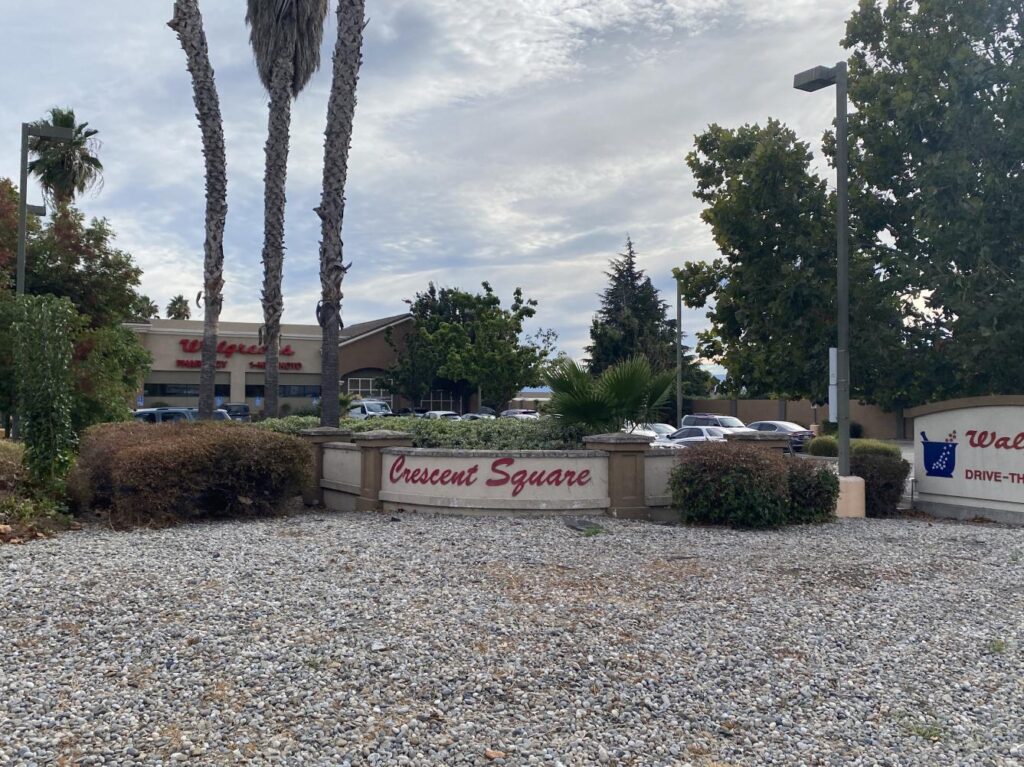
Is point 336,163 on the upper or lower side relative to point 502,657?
upper

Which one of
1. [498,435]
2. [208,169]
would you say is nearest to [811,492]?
[498,435]

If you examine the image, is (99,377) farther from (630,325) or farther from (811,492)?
(630,325)

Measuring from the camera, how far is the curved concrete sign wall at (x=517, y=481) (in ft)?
36.6

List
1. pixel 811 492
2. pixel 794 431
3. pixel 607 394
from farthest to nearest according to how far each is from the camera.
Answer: pixel 794 431 < pixel 607 394 < pixel 811 492

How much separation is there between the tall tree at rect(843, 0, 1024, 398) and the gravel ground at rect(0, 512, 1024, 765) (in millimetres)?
6579

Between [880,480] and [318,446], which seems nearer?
[880,480]

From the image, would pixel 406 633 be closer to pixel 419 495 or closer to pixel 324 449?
pixel 419 495

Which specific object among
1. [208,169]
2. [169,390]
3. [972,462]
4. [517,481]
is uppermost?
[208,169]

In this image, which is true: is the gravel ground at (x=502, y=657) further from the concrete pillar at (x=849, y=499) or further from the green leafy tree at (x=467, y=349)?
the green leafy tree at (x=467, y=349)

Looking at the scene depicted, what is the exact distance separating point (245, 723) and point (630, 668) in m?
2.24

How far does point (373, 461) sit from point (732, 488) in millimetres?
4959

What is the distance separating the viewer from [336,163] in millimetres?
16172

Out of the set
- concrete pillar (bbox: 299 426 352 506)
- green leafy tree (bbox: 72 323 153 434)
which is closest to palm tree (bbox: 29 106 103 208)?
green leafy tree (bbox: 72 323 153 434)

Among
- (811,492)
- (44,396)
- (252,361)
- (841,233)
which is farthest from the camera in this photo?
(252,361)
